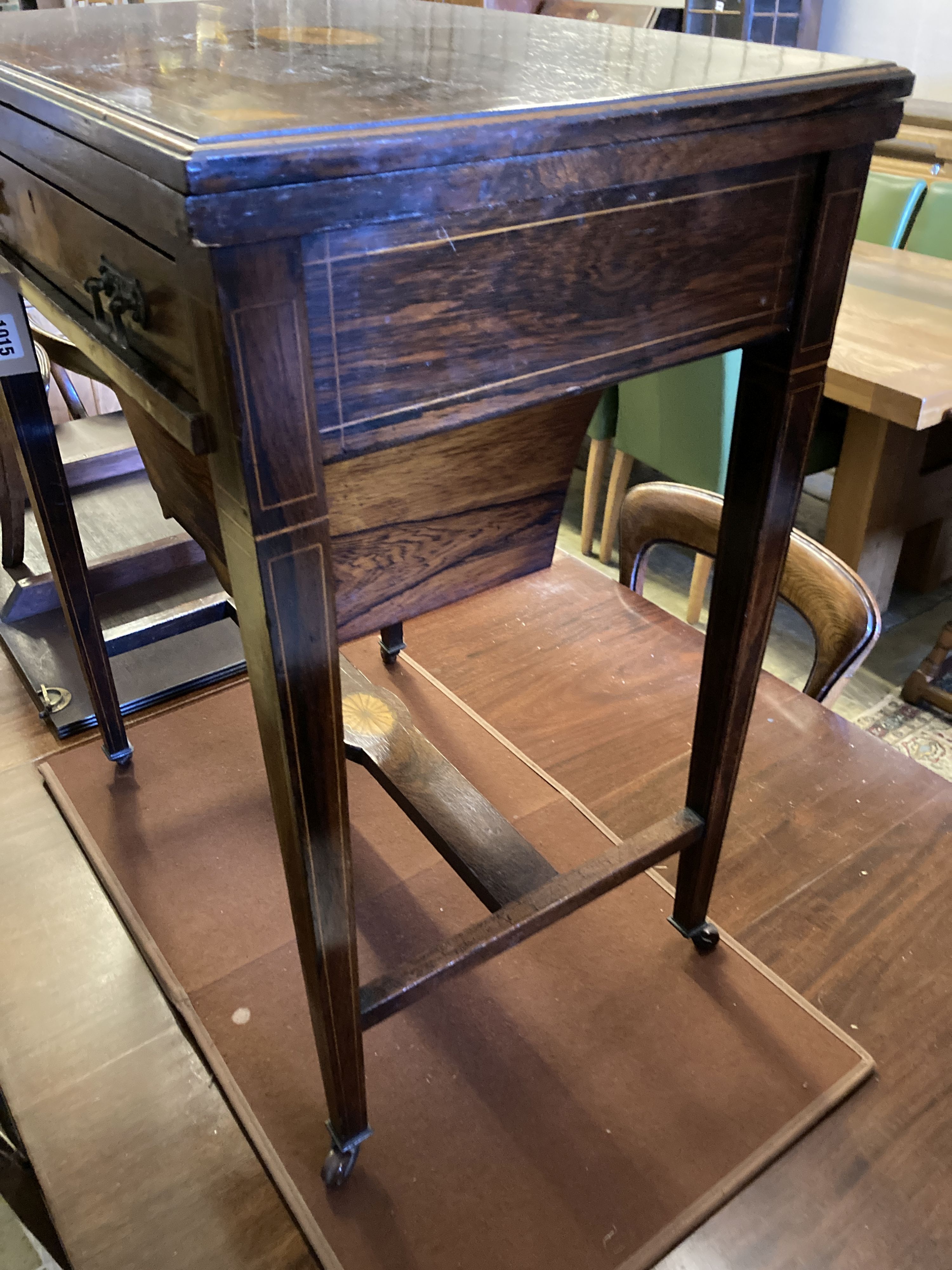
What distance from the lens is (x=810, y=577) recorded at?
1026mm

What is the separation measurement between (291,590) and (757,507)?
1.26ft

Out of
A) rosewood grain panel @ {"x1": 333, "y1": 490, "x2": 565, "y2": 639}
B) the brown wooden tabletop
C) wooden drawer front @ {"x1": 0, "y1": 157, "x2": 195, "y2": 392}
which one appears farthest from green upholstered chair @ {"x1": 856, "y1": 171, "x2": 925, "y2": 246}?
wooden drawer front @ {"x1": 0, "y1": 157, "x2": 195, "y2": 392}

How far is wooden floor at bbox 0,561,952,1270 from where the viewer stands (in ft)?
2.30

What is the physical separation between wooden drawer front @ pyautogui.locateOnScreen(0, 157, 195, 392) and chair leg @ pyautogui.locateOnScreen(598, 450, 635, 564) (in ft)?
5.97

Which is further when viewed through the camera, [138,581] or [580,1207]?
[138,581]

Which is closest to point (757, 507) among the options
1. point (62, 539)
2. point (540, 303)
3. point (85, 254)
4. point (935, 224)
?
point (540, 303)

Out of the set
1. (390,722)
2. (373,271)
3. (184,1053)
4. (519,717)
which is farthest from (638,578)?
(373,271)

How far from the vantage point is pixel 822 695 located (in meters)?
1.10

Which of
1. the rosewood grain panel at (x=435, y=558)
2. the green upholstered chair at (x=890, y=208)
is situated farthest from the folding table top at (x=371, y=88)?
the green upholstered chair at (x=890, y=208)

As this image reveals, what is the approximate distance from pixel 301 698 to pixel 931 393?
1.33 meters

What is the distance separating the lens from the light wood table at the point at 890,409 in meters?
→ 1.54

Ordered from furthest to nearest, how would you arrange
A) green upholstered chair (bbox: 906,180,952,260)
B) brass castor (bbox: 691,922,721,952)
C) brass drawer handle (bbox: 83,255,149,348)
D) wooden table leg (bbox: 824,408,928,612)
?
green upholstered chair (bbox: 906,180,952,260)
wooden table leg (bbox: 824,408,928,612)
brass castor (bbox: 691,922,721,952)
brass drawer handle (bbox: 83,255,149,348)

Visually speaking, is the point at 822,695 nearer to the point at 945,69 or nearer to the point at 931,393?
the point at 931,393

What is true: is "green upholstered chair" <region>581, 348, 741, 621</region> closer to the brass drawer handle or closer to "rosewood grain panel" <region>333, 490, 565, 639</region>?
"rosewood grain panel" <region>333, 490, 565, 639</region>
